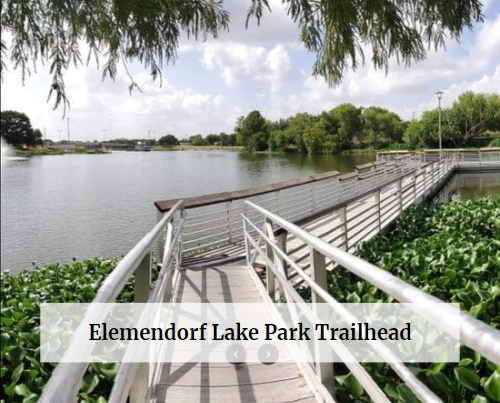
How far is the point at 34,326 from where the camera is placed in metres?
3.13

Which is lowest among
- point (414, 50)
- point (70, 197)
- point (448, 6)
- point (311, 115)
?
point (70, 197)

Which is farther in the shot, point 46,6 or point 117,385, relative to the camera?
point 46,6

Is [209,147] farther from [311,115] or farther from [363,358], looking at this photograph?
[363,358]

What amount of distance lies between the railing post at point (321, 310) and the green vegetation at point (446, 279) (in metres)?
0.12

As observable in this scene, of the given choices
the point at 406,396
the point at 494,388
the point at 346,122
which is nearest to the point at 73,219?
the point at 406,396

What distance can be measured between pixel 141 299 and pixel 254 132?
8721 centimetres

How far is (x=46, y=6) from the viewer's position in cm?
196

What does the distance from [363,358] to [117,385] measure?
1316mm

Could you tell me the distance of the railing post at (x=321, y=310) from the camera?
5.95 ft

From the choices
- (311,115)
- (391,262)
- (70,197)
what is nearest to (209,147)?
(311,115)

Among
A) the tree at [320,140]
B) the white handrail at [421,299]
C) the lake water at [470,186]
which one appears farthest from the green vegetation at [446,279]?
the tree at [320,140]

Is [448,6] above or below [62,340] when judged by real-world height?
above

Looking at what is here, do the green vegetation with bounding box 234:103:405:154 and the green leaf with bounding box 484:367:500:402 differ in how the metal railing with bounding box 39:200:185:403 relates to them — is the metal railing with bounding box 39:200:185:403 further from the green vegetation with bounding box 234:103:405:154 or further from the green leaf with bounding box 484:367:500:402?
the green vegetation with bounding box 234:103:405:154

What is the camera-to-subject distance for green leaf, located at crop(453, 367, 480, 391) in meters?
1.72
